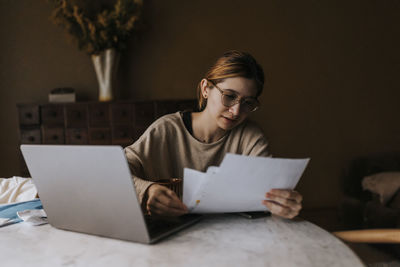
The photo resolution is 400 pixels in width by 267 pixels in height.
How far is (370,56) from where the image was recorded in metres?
3.82

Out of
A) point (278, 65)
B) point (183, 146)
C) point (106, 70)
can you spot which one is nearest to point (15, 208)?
point (183, 146)

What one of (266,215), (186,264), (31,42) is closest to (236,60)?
(266,215)

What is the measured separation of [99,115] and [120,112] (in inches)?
7.1

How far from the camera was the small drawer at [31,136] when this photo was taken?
2.87 metres

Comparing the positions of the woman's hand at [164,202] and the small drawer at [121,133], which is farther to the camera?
the small drawer at [121,133]

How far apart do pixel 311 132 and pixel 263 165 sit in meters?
3.17

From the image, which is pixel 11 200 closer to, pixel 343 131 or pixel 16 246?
pixel 16 246

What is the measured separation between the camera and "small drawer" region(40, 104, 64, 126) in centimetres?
288

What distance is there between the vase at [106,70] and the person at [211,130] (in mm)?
1757

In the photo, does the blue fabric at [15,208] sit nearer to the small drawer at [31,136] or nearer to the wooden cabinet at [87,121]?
the wooden cabinet at [87,121]

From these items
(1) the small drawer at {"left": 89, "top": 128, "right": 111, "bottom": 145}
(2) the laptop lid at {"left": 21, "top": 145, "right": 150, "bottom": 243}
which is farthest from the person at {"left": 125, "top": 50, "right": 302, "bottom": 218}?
(1) the small drawer at {"left": 89, "top": 128, "right": 111, "bottom": 145}

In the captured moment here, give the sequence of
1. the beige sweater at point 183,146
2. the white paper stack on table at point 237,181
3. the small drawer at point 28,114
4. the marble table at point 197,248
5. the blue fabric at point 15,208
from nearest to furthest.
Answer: the marble table at point 197,248 < the white paper stack on table at point 237,181 < the blue fabric at point 15,208 < the beige sweater at point 183,146 < the small drawer at point 28,114

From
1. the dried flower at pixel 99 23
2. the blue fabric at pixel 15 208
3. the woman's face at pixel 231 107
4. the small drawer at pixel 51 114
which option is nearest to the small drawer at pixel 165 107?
the dried flower at pixel 99 23

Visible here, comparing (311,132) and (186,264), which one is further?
(311,132)
